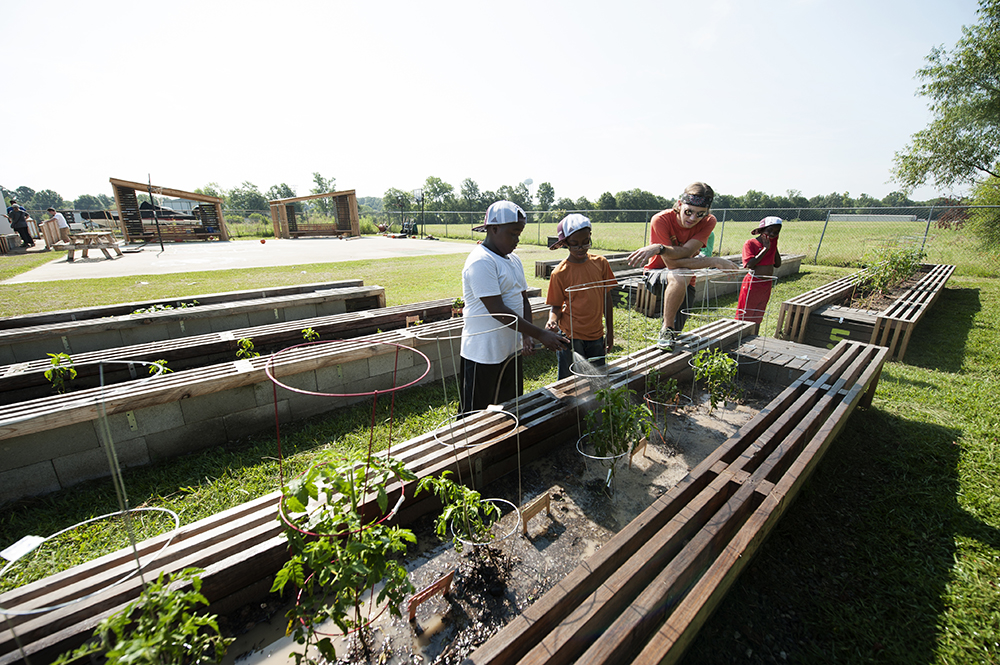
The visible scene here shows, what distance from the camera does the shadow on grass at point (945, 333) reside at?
512cm

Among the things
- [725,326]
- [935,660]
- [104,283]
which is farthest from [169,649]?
[104,283]

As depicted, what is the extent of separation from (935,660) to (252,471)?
13.7ft

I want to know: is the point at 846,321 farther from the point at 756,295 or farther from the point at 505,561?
the point at 505,561

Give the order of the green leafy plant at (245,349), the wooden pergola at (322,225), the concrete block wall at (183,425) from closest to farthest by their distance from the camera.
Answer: the concrete block wall at (183,425) < the green leafy plant at (245,349) < the wooden pergola at (322,225)

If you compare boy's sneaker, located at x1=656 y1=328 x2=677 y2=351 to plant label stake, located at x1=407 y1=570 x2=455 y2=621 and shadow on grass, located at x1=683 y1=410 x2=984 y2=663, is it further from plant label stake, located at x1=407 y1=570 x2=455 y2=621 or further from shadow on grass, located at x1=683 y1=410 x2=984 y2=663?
plant label stake, located at x1=407 y1=570 x2=455 y2=621

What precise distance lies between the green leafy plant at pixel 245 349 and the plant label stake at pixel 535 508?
380cm

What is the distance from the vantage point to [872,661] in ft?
5.80

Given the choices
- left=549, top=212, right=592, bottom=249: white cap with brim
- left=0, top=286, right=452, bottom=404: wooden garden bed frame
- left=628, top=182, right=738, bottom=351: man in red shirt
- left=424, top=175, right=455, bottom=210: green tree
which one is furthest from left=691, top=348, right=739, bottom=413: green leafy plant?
left=424, top=175, right=455, bottom=210: green tree

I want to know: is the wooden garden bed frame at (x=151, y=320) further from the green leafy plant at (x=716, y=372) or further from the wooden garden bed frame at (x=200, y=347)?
the green leafy plant at (x=716, y=372)

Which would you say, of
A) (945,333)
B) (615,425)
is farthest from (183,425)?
(945,333)

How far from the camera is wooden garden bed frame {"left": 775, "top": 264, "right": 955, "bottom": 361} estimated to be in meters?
5.20

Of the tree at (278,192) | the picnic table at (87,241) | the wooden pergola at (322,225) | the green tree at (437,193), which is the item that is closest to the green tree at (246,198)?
the tree at (278,192)

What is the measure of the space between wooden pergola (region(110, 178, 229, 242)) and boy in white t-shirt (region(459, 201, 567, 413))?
67.3ft

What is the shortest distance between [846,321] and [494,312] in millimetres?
5760
